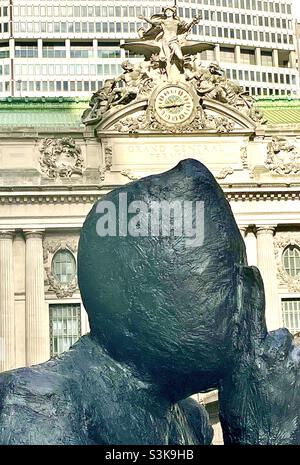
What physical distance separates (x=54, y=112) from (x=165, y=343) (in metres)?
42.6

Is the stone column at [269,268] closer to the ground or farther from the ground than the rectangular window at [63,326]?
farther from the ground

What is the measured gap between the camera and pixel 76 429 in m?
11.3

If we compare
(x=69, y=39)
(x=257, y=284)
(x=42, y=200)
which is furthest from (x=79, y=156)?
(x=69, y=39)

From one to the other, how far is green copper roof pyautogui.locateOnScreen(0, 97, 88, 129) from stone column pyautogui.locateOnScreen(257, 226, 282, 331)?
8.95 m

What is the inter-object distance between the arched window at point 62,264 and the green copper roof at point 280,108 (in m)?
10.7

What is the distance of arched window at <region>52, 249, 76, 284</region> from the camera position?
1895 inches

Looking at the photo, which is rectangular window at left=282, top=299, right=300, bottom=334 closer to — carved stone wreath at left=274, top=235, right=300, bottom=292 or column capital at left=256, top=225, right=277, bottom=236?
carved stone wreath at left=274, top=235, right=300, bottom=292

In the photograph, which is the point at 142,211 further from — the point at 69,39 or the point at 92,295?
the point at 69,39

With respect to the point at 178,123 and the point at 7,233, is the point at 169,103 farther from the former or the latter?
the point at 7,233

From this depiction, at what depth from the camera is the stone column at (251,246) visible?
48750mm

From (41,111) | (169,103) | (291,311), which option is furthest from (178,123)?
(291,311)

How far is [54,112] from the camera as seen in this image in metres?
53.6

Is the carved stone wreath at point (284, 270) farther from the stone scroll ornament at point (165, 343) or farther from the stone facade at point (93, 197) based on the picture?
the stone scroll ornament at point (165, 343)

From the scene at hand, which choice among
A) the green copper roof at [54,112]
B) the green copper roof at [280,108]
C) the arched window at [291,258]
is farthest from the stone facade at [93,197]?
the green copper roof at [280,108]
